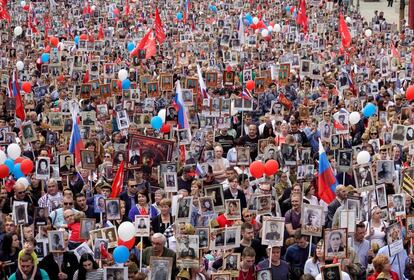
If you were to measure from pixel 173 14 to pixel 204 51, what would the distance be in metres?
9.93

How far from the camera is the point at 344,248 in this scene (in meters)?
13.4

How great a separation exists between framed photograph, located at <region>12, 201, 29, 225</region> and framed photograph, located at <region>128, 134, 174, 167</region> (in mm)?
3640

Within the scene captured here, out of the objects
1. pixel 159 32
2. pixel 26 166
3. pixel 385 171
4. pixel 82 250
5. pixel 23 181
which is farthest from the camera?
pixel 159 32

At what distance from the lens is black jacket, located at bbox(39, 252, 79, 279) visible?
13.7m

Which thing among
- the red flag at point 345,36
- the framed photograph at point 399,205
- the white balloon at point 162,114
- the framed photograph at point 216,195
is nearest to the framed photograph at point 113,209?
the framed photograph at point 216,195

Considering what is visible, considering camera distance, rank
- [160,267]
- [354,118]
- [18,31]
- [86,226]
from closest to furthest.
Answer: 1. [160,267]
2. [86,226]
3. [354,118]
4. [18,31]

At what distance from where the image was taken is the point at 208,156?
61.0ft

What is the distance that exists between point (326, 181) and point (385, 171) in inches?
33.7

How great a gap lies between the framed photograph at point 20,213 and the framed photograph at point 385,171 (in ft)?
16.5

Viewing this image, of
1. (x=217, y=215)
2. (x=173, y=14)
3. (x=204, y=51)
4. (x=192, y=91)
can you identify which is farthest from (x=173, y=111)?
(x=173, y=14)

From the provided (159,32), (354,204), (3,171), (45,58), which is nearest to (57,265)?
(354,204)

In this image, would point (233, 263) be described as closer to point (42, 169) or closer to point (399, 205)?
point (399, 205)

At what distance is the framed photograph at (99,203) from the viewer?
624 inches

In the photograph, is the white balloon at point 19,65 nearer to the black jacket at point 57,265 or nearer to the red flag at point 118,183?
the red flag at point 118,183
